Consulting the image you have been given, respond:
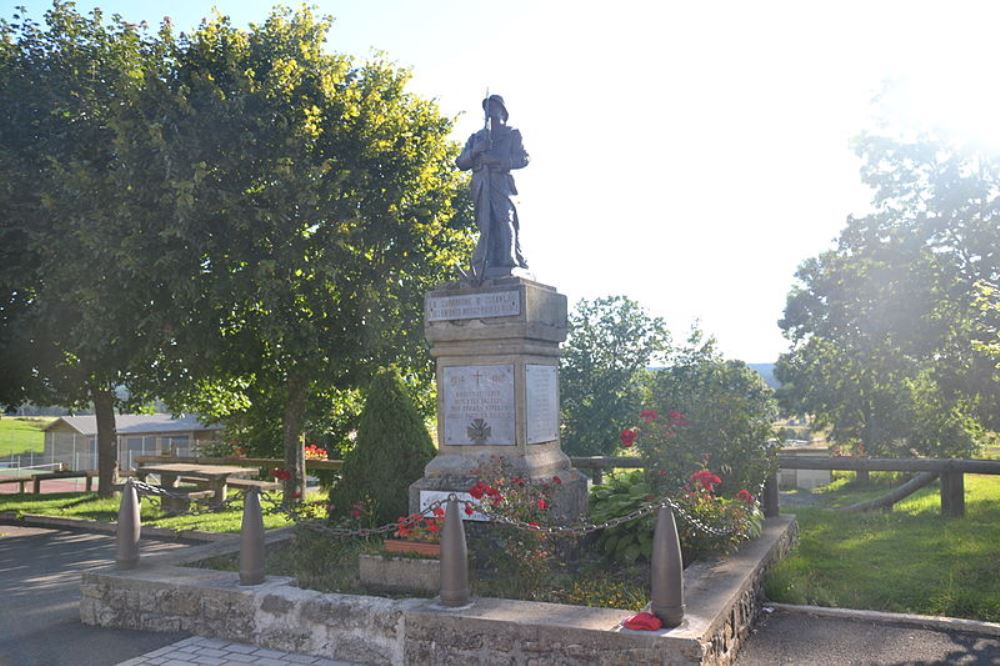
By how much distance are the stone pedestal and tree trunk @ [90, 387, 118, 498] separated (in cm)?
1249

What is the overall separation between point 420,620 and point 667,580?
1884 millimetres

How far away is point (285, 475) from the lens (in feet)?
32.3

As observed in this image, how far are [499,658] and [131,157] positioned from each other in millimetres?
11029

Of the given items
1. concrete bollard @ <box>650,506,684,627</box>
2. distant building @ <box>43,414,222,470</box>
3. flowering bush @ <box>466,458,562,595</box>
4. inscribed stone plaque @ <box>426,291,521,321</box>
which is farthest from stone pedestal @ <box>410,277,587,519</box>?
distant building @ <box>43,414,222,470</box>

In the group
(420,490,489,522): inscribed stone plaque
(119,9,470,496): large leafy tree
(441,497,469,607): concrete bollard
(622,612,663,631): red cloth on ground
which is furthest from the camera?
(119,9,470,496): large leafy tree

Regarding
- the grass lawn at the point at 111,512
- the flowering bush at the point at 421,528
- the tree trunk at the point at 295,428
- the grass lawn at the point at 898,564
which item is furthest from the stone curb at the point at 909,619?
the tree trunk at the point at 295,428

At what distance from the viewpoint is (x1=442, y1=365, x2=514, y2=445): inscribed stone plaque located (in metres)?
8.12

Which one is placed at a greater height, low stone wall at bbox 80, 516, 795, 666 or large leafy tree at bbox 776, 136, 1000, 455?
large leafy tree at bbox 776, 136, 1000, 455

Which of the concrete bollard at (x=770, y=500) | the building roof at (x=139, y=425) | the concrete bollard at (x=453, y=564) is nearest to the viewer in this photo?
the concrete bollard at (x=453, y=564)

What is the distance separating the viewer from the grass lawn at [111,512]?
13389mm

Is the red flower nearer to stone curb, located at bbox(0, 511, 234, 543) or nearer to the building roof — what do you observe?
stone curb, located at bbox(0, 511, 234, 543)

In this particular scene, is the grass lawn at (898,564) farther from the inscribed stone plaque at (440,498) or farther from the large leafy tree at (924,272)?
the large leafy tree at (924,272)

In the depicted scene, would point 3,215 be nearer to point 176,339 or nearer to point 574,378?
point 176,339

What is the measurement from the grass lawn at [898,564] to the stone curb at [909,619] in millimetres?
208
